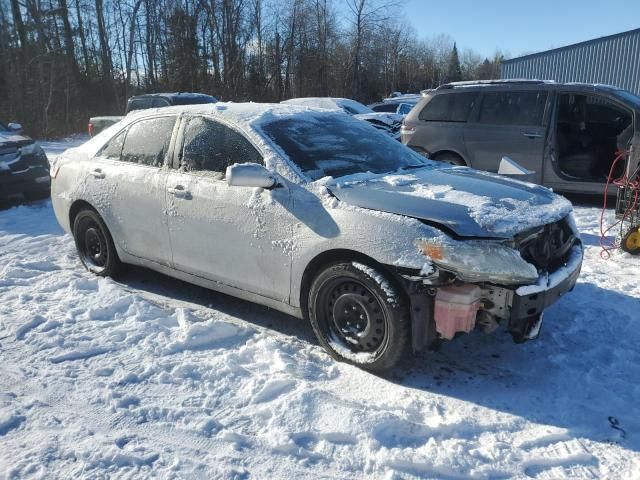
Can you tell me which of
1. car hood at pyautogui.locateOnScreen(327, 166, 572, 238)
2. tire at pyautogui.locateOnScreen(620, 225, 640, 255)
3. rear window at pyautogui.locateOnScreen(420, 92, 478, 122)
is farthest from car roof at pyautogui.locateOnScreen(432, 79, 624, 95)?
car hood at pyautogui.locateOnScreen(327, 166, 572, 238)

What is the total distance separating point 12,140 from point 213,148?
6482mm

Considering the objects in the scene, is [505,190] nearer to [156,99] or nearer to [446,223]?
[446,223]

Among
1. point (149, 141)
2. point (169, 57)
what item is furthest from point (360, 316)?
point (169, 57)

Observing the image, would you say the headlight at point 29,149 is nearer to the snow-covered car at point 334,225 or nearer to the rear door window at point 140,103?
the snow-covered car at point 334,225

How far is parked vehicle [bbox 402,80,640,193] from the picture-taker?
7836mm

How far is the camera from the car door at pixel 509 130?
7.99 metres

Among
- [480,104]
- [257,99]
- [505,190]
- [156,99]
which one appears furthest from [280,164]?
[257,99]

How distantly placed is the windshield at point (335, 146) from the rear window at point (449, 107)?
427 cm

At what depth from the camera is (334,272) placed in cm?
349

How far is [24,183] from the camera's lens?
8906 millimetres

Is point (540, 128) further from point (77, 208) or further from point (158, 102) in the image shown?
point (158, 102)

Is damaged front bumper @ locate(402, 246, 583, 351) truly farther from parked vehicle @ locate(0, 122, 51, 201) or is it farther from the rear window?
parked vehicle @ locate(0, 122, 51, 201)

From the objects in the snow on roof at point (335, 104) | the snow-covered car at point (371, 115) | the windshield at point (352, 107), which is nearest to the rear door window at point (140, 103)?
the snow-covered car at point (371, 115)

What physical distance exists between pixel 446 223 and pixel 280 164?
1277 mm
